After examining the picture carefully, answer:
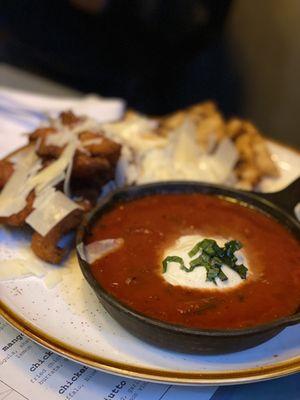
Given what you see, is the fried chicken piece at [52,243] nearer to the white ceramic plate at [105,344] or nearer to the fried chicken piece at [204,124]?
the white ceramic plate at [105,344]

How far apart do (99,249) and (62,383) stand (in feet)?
1.33

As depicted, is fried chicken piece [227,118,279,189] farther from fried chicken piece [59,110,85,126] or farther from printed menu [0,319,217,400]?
printed menu [0,319,217,400]

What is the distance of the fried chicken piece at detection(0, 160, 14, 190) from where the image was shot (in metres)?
2.00

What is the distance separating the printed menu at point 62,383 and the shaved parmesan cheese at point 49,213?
42 cm

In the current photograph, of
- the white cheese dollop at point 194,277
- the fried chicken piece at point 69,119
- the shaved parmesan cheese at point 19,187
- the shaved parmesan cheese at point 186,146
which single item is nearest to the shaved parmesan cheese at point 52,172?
the shaved parmesan cheese at point 19,187

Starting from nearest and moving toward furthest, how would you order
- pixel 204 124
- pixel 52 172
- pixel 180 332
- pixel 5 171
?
1. pixel 180 332
2. pixel 52 172
3. pixel 5 171
4. pixel 204 124

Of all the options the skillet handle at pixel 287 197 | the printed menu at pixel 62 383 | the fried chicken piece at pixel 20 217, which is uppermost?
the skillet handle at pixel 287 197

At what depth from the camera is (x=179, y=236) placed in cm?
177

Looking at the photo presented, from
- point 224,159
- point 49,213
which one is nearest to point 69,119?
point 49,213

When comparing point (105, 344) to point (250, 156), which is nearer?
point (105, 344)

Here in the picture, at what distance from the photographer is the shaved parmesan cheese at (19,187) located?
1.87 meters

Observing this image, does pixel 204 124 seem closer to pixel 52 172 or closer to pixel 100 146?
pixel 100 146

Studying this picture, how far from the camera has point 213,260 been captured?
5.14ft

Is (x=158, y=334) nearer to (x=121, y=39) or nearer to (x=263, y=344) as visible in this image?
(x=263, y=344)
